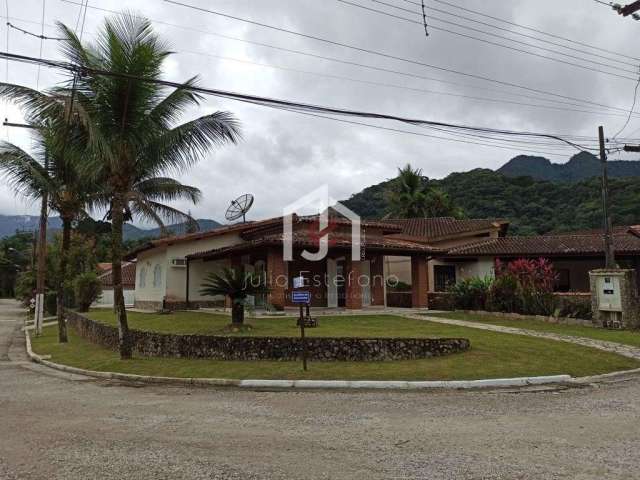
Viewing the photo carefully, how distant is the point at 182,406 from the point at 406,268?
79.8 feet

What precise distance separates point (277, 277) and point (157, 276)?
9249 mm

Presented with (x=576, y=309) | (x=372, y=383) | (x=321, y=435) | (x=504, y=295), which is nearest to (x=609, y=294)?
(x=576, y=309)

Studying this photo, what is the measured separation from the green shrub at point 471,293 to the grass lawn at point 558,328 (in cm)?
105

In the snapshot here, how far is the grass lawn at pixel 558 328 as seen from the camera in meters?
14.7

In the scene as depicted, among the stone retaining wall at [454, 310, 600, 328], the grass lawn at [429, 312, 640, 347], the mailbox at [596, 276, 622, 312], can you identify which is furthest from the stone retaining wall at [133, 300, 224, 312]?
the mailbox at [596, 276, 622, 312]

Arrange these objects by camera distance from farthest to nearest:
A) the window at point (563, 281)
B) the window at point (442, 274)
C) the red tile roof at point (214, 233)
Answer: the window at point (442, 274), the window at point (563, 281), the red tile roof at point (214, 233)

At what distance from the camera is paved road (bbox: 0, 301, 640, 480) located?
4.79 meters

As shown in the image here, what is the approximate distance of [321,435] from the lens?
240 inches

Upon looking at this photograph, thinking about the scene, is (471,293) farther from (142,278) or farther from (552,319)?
(142,278)

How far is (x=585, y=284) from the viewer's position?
88.8ft

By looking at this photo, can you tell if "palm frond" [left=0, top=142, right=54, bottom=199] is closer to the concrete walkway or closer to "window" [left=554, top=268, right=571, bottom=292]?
the concrete walkway

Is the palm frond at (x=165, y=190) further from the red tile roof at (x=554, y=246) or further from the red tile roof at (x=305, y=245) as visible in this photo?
the red tile roof at (x=554, y=246)

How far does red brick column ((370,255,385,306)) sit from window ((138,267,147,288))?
41.9ft

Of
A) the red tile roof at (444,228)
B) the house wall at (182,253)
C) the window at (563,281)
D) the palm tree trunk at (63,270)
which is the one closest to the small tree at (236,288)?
the palm tree trunk at (63,270)
